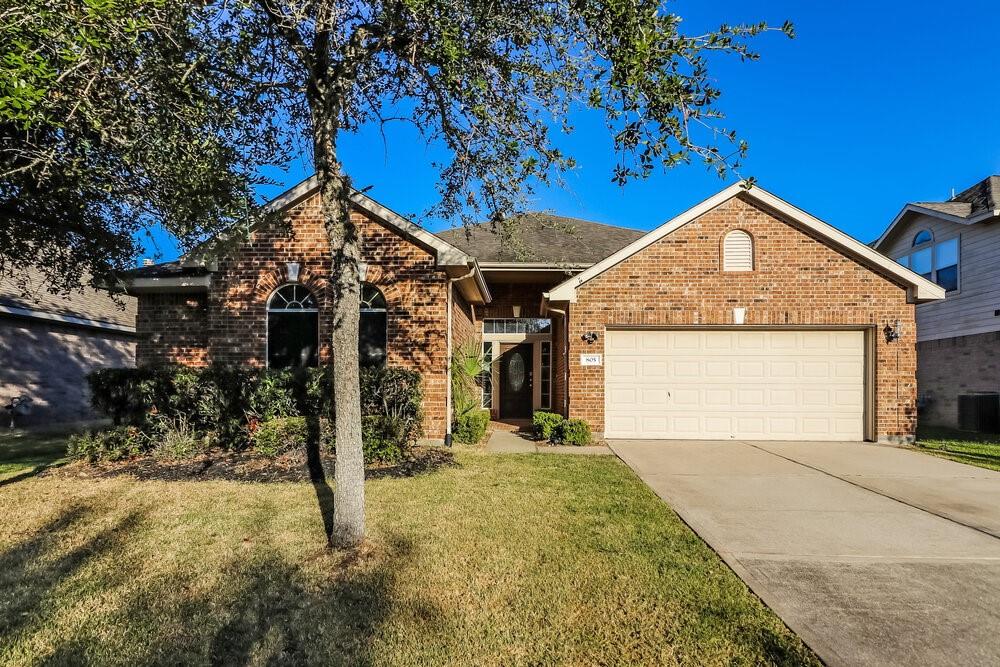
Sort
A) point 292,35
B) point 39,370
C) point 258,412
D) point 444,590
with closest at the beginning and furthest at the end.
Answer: point 444,590 < point 292,35 < point 258,412 < point 39,370

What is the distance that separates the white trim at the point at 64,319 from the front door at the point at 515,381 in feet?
40.6

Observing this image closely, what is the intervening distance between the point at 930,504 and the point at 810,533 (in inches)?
89.5

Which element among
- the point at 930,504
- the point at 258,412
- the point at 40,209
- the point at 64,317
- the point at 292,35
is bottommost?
the point at 930,504

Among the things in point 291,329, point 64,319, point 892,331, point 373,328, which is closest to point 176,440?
point 291,329

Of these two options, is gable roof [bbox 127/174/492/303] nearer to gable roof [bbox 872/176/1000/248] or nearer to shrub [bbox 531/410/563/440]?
shrub [bbox 531/410/563/440]

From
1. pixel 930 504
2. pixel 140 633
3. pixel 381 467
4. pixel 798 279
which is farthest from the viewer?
pixel 798 279

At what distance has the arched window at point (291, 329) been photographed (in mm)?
9133

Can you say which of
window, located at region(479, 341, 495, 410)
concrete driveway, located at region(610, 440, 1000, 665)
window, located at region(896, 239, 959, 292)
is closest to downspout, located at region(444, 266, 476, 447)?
concrete driveway, located at region(610, 440, 1000, 665)

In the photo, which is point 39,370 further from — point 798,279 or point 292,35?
point 798,279

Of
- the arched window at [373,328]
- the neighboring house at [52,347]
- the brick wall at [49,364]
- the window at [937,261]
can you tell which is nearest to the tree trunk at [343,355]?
the arched window at [373,328]

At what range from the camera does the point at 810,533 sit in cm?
465

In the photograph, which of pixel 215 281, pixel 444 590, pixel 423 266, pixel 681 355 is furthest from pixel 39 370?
pixel 681 355

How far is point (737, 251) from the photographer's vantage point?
395 inches

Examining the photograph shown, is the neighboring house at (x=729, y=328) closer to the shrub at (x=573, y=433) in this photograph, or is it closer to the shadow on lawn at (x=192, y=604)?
the shrub at (x=573, y=433)
